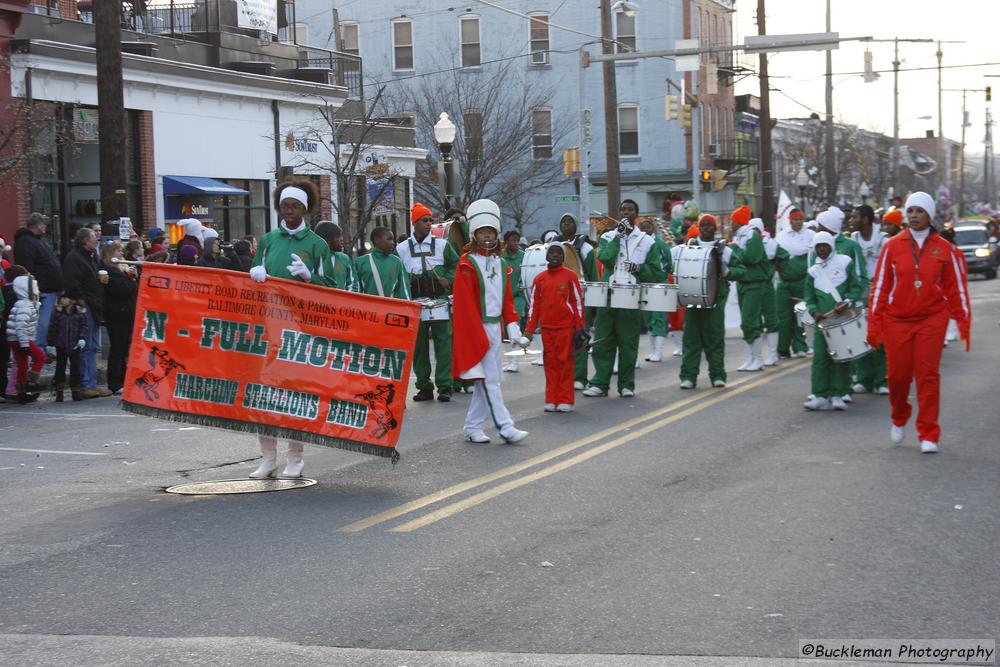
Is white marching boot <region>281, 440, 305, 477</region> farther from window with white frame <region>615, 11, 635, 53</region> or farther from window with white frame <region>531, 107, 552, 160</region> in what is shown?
window with white frame <region>615, 11, 635, 53</region>

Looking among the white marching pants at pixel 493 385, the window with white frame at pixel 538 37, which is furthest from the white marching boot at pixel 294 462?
the window with white frame at pixel 538 37

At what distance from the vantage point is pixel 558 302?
1412 centimetres

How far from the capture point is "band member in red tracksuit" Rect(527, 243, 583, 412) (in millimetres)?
13984

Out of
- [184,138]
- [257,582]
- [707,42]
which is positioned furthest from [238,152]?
[707,42]

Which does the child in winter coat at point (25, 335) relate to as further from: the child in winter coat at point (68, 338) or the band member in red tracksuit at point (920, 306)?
the band member in red tracksuit at point (920, 306)

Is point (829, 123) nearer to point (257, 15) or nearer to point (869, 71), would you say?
point (869, 71)

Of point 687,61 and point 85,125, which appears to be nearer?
point 85,125

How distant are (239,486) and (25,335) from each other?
23.3 ft

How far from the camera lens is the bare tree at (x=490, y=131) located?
4366 cm

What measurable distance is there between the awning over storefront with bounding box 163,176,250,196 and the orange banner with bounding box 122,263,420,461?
19566 mm

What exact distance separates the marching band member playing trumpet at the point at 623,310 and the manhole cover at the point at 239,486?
235 inches

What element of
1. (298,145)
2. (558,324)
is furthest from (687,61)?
(558,324)

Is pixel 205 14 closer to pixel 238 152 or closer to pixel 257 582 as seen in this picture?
pixel 238 152

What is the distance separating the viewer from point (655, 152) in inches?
2170
